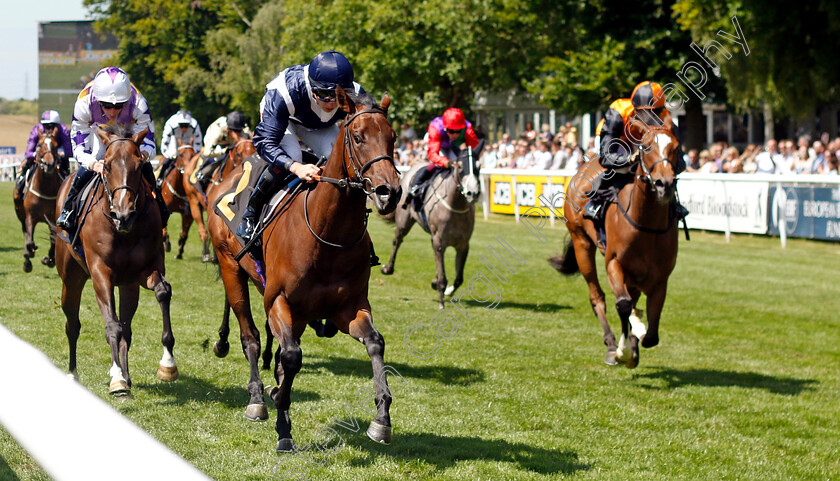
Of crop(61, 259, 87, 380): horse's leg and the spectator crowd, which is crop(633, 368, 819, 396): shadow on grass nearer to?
crop(61, 259, 87, 380): horse's leg

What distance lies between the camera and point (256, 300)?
11.1m

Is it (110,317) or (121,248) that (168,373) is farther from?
(121,248)

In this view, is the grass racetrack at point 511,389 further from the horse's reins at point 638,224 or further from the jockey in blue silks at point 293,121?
the jockey in blue silks at point 293,121

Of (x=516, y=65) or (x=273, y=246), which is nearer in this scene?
(x=273, y=246)

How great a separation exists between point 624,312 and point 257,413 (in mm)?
3226

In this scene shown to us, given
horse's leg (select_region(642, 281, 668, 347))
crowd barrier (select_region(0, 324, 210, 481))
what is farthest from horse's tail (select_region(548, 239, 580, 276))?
crowd barrier (select_region(0, 324, 210, 481))

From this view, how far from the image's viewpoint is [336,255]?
16.3ft

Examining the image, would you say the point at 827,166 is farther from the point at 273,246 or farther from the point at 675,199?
the point at 273,246

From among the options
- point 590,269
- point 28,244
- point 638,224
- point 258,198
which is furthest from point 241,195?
point 28,244

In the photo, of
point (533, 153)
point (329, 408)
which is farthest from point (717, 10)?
point (329, 408)

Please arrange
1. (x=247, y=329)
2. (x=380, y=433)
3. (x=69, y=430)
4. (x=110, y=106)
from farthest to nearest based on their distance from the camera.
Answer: (x=110, y=106) → (x=247, y=329) → (x=380, y=433) → (x=69, y=430)

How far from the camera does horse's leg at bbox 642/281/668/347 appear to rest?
754 centimetres

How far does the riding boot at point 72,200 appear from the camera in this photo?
22.8ft

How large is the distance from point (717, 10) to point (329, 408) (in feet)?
52.8
